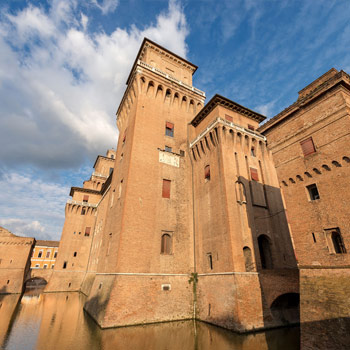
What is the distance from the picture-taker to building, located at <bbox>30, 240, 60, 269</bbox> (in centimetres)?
5362

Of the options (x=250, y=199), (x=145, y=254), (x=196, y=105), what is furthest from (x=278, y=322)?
(x=196, y=105)

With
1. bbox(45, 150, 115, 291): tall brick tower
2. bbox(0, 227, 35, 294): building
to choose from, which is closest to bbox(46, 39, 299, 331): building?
bbox(45, 150, 115, 291): tall brick tower

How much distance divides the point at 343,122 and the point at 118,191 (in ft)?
63.4

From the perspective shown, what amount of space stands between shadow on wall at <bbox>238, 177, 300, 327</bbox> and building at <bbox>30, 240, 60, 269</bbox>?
53.3 m

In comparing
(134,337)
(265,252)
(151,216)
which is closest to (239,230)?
(265,252)

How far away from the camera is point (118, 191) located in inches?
Answer: 902

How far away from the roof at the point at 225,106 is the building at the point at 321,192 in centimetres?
1075

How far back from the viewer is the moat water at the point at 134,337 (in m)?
12.1

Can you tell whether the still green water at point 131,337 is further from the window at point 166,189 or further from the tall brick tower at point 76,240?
the tall brick tower at point 76,240

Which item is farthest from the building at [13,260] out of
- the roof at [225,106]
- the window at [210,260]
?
the roof at [225,106]

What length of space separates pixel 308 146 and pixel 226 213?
8008mm

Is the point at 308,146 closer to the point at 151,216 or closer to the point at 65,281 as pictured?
the point at 151,216

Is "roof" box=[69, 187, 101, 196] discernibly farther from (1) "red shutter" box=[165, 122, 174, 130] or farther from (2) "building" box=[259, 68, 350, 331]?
(2) "building" box=[259, 68, 350, 331]

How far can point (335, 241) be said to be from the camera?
34.6ft
